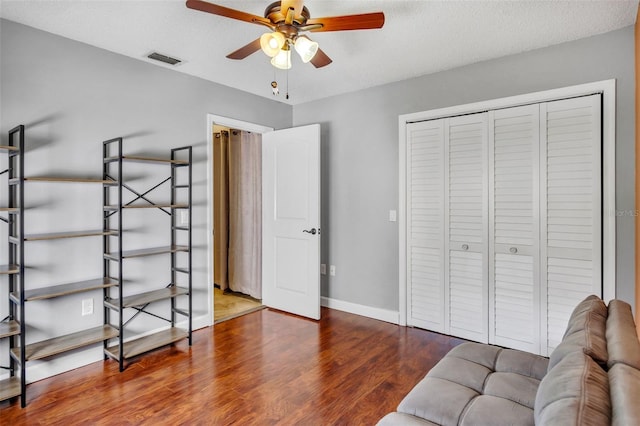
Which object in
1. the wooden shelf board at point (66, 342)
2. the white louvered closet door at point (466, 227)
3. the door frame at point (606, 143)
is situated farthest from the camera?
the white louvered closet door at point (466, 227)

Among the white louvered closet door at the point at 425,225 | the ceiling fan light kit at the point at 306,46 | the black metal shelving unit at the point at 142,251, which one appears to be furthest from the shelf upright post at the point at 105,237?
the white louvered closet door at the point at 425,225

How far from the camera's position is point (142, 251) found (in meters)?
3.11

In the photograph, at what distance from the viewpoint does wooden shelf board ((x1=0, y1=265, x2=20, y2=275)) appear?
2.22 metres

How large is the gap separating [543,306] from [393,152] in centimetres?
187

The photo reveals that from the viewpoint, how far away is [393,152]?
372cm

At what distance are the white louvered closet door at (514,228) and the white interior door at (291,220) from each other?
1650 millimetres

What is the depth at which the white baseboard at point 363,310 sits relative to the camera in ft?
12.3

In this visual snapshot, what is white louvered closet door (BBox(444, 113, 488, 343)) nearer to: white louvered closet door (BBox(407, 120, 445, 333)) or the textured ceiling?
white louvered closet door (BBox(407, 120, 445, 333))

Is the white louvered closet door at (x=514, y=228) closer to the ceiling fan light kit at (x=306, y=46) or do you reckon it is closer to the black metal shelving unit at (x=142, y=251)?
the ceiling fan light kit at (x=306, y=46)

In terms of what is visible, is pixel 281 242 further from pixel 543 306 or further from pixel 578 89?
pixel 578 89

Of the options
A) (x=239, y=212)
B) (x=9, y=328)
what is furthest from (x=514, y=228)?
(x=9, y=328)

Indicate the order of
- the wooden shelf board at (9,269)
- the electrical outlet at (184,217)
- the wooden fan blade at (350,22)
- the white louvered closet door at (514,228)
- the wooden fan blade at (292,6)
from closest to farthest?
the wooden fan blade at (292,6) → the wooden fan blade at (350,22) → the wooden shelf board at (9,269) → the white louvered closet door at (514,228) → the electrical outlet at (184,217)

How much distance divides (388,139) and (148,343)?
2859mm

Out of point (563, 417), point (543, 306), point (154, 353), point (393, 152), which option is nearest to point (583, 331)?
point (563, 417)
